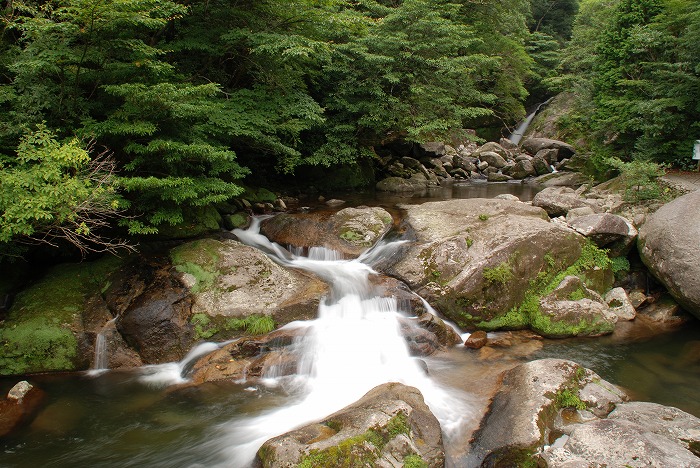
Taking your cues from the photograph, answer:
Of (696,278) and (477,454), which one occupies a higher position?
(696,278)

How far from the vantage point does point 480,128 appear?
98.2 ft

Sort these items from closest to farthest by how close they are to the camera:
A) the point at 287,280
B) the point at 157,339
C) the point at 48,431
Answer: the point at 48,431
the point at 157,339
the point at 287,280

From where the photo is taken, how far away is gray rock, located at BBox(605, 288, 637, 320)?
8703 millimetres

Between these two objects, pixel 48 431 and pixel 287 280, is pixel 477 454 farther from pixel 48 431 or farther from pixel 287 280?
pixel 48 431

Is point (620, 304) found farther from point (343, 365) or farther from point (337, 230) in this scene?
point (337, 230)

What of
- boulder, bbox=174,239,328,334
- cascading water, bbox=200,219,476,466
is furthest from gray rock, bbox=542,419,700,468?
boulder, bbox=174,239,328,334

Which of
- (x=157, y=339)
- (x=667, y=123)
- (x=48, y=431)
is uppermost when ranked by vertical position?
(x=667, y=123)

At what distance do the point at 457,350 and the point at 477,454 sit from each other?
263 centimetres

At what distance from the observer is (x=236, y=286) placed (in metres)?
8.25

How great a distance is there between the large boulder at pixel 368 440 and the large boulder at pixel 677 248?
237 inches

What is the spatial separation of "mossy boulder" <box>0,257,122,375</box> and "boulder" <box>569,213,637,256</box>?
10.0 meters

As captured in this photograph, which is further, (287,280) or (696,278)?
(287,280)

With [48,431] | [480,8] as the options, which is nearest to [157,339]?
[48,431]

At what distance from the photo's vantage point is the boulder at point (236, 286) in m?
7.79
